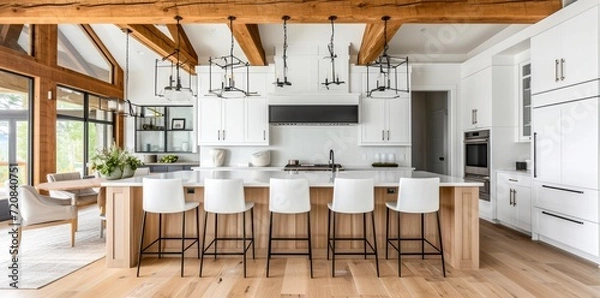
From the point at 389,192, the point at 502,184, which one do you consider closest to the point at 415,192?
the point at 389,192

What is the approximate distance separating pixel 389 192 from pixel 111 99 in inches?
160

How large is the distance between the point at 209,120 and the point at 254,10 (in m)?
2.66

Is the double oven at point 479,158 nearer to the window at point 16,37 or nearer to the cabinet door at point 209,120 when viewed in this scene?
the cabinet door at point 209,120

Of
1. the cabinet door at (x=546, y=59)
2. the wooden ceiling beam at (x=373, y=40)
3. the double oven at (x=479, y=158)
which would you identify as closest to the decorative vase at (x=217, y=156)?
the wooden ceiling beam at (x=373, y=40)

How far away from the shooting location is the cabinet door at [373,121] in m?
5.53

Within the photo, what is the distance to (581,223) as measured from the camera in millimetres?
3176

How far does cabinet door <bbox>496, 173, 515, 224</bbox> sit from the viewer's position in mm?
4391

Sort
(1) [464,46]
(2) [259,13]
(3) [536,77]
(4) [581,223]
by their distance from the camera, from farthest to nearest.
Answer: (1) [464,46]
(3) [536,77]
(2) [259,13]
(4) [581,223]

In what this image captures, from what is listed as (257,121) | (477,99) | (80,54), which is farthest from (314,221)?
(80,54)

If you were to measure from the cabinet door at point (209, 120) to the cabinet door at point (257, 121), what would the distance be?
53cm

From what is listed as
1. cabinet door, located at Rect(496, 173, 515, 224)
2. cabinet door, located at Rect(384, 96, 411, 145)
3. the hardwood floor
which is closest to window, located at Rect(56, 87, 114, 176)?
the hardwood floor

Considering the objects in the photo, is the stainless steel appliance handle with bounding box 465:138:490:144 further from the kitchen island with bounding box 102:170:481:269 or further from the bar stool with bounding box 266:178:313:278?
the bar stool with bounding box 266:178:313:278

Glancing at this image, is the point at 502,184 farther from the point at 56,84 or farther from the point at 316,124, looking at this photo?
the point at 56,84

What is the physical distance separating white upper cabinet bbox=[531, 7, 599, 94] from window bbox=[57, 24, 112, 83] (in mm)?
7647
